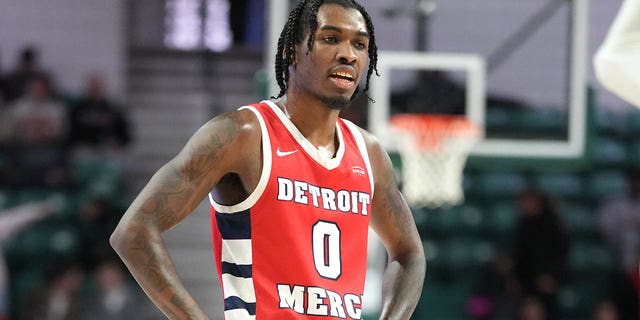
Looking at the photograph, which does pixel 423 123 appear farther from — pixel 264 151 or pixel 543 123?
pixel 264 151

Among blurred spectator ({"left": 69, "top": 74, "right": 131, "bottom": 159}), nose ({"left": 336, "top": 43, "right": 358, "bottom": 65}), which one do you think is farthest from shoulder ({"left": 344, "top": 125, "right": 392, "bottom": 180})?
blurred spectator ({"left": 69, "top": 74, "right": 131, "bottom": 159})

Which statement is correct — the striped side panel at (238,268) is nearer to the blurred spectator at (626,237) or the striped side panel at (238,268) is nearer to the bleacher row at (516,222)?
the bleacher row at (516,222)

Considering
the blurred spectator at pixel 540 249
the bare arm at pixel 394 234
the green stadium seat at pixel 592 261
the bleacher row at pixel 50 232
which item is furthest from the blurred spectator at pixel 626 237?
the bare arm at pixel 394 234

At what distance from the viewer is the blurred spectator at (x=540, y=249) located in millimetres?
9867

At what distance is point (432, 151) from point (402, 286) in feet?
14.8

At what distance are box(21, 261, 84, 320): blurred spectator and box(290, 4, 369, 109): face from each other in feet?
A: 22.4

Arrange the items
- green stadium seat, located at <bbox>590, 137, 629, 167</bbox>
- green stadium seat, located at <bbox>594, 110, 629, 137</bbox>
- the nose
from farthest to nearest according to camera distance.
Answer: green stadium seat, located at <bbox>594, 110, 629, 137</bbox> < green stadium seat, located at <bbox>590, 137, 629, 167</bbox> < the nose

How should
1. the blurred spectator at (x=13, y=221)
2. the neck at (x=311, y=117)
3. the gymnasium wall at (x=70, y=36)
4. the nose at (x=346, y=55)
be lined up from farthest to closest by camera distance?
the gymnasium wall at (x=70, y=36)
the blurred spectator at (x=13, y=221)
the neck at (x=311, y=117)
the nose at (x=346, y=55)

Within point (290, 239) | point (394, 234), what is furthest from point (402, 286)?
point (290, 239)

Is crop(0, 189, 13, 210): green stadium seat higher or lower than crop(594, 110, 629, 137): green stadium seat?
lower

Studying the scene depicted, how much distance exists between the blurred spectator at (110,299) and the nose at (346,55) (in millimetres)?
6840

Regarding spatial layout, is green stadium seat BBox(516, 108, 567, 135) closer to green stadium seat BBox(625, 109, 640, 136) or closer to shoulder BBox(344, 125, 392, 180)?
green stadium seat BBox(625, 109, 640, 136)

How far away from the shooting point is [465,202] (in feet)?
36.2

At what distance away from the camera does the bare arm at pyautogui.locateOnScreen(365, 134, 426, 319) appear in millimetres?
3451
